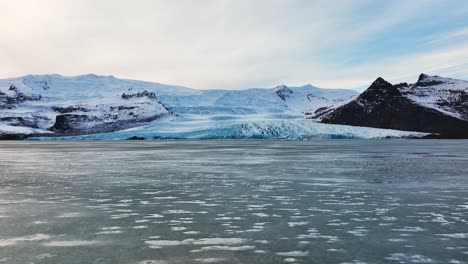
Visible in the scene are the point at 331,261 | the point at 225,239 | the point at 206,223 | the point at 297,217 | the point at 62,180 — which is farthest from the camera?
the point at 62,180

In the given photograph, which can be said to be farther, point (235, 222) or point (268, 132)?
point (268, 132)

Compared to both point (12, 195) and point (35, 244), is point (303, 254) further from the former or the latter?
point (12, 195)

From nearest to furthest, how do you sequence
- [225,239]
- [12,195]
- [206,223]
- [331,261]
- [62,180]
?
[331,261], [225,239], [206,223], [12,195], [62,180]

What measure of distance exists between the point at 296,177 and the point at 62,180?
1096cm

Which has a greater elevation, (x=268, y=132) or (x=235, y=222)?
(x=235, y=222)

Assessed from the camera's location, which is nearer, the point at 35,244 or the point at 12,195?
the point at 35,244

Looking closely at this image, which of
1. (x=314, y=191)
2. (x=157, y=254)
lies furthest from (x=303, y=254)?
(x=314, y=191)

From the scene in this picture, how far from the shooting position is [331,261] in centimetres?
811

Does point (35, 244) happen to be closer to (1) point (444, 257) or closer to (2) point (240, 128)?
(1) point (444, 257)

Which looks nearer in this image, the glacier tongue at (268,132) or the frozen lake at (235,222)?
the frozen lake at (235,222)

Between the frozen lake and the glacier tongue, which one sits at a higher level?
the frozen lake

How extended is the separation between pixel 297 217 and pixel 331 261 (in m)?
4.16

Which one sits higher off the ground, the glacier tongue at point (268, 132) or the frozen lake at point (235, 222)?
the frozen lake at point (235, 222)

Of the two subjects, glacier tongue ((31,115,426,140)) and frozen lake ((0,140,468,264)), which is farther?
glacier tongue ((31,115,426,140))
